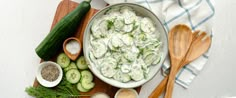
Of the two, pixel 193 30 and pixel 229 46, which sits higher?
pixel 193 30

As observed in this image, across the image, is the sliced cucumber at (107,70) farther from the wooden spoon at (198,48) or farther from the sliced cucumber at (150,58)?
the wooden spoon at (198,48)

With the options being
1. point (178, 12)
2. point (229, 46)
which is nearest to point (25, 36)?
point (178, 12)

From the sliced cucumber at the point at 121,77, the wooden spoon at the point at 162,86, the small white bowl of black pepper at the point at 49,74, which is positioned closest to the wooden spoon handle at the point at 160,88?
the wooden spoon at the point at 162,86

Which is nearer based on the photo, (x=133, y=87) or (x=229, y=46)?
(x=133, y=87)

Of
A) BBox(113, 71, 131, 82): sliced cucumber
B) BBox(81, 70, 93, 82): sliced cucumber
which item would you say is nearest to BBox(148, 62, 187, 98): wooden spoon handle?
BBox(113, 71, 131, 82): sliced cucumber

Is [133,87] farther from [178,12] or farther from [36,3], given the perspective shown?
[36,3]
